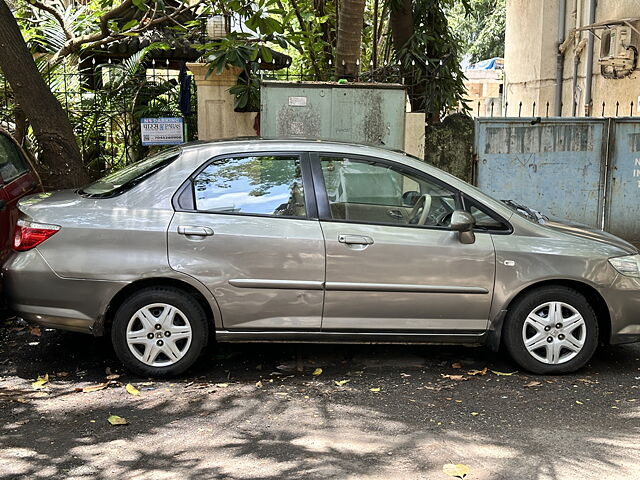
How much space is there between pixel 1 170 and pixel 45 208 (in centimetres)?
176

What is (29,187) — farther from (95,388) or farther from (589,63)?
(589,63)

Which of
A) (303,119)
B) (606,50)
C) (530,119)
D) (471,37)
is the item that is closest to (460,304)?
(303,119)

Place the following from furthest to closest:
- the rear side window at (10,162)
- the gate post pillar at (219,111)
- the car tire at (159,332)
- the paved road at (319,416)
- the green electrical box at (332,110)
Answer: the gate post pillar at (219,111) < the green electrical box at (332,110) < the rear side window at (10,162) < the car tire at (159,332) < the paved road at (319,416)

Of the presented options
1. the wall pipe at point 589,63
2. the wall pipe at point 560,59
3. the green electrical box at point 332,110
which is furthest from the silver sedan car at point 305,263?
the wall pipe at point 560,59

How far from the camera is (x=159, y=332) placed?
517 centimetres

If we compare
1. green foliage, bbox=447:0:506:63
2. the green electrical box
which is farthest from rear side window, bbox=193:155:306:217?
green foliage, bbox=447:0:506:63

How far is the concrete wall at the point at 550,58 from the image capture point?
13938 mm

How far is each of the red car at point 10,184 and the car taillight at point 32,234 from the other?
1.14m

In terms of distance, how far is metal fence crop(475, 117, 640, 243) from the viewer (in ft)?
31.7

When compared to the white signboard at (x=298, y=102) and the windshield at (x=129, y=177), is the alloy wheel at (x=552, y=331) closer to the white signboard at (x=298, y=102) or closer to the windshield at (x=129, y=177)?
the windshield at (x=129, y=177)

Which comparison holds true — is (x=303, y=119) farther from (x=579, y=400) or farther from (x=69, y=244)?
(x=579, y=400)

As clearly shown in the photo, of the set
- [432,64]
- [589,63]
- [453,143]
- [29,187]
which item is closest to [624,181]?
[453,143]

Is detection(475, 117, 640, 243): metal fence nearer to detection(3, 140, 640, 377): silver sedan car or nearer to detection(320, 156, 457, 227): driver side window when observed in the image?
detection(3, 140, 640, 377): silver sedan car

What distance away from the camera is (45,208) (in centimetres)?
529
